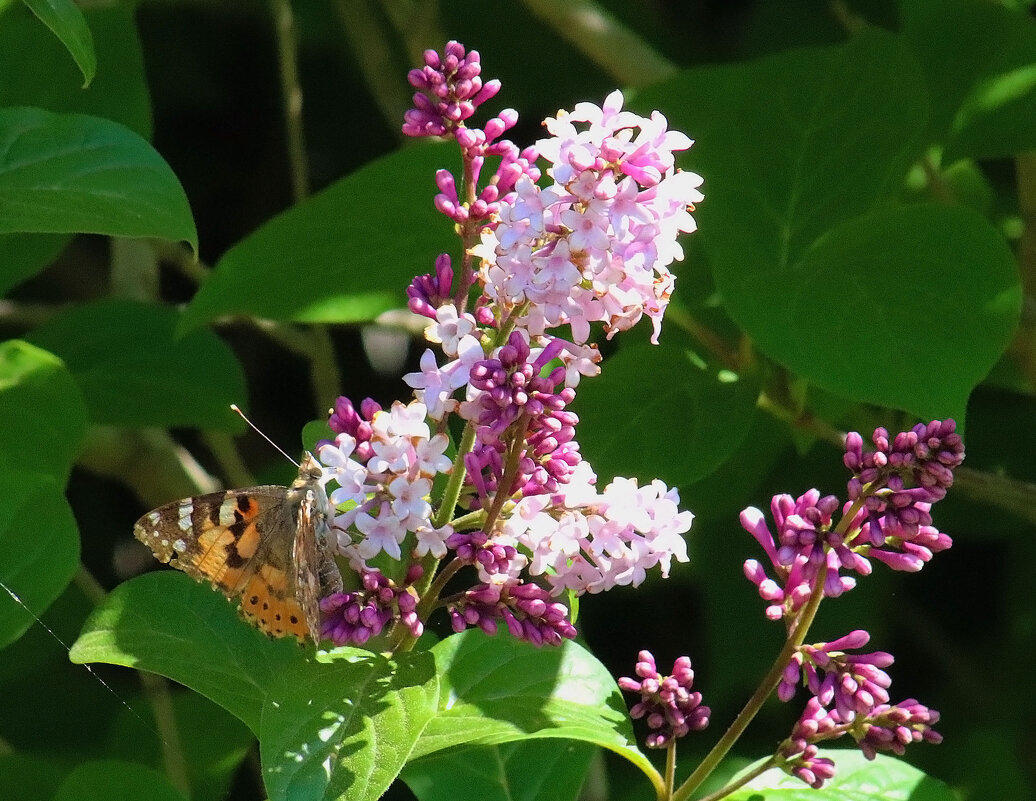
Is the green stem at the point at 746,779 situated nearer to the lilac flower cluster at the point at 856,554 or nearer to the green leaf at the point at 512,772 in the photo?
the lilac flower cluster at the point at 856,554

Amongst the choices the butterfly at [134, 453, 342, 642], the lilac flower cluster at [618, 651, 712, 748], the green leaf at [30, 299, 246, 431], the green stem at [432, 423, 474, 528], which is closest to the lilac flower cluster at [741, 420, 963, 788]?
the lilac flower cluster at [618, 651, 712, 748]

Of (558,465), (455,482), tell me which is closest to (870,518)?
(558,465)

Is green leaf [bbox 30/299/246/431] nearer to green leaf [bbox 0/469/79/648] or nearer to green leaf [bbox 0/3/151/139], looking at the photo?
green leaf [bbox 0/3/151/139]

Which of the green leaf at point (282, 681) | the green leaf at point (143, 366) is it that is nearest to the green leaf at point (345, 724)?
the green leaf at point (282, 681)

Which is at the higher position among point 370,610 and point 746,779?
point 370,610

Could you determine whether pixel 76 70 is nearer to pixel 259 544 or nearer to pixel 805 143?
pixel 259 544

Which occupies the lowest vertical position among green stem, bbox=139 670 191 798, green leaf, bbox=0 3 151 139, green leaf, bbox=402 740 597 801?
green stem, bbox=139 670 191 798

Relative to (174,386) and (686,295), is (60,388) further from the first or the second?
(686,295)
